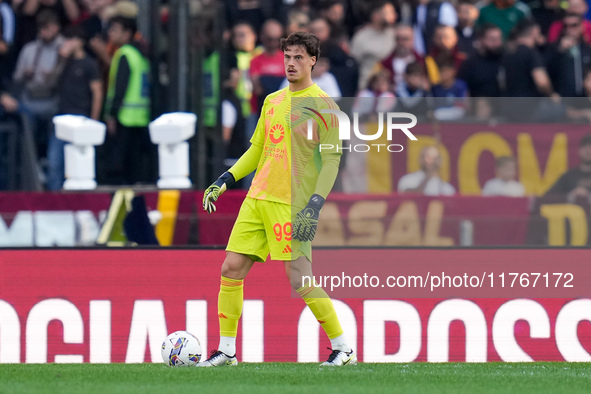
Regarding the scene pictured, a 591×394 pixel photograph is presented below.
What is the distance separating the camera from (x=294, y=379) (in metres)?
6.21

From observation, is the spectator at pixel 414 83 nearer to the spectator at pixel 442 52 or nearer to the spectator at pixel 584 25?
the spectator at pixel 442 52

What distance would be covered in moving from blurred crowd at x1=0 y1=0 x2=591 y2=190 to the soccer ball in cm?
239

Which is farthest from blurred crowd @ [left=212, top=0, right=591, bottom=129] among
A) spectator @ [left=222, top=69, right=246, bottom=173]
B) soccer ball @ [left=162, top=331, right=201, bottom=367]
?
soccer ball @ [left=162, top=331, right=201, bottom=367]

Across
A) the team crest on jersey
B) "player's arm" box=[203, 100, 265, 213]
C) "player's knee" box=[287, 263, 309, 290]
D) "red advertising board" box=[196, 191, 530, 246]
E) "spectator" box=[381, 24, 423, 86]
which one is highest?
"spectator" box=[381, 24, 423, 86]

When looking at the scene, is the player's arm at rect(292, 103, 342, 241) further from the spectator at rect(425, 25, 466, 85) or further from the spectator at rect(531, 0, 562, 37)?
the spectator at rect(531, 0, 562, 37)

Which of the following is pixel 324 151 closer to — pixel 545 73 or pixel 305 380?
pixel 305 380

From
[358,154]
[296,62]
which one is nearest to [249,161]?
[296,62]

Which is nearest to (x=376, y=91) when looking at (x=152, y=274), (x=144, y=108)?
(x=144, y=108)

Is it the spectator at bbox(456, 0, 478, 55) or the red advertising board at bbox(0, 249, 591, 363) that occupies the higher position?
the spectator at bbox(456, 0, 478, 55)

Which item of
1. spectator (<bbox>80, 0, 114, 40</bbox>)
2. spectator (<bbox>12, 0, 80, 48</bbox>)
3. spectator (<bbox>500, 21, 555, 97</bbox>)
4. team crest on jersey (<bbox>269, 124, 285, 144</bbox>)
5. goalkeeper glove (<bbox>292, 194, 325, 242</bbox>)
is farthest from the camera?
spectator (<bbox>12, 0, 80, 48</bbox>)

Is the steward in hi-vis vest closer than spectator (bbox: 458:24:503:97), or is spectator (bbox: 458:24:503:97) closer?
the steward in hi-vis vest

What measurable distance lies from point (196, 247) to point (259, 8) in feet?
12.8

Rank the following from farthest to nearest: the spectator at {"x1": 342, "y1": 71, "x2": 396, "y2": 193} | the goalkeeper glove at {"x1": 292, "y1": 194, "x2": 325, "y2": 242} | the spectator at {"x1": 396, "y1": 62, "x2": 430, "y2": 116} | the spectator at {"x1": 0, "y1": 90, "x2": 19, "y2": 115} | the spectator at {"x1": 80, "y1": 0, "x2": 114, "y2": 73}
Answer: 1. the spectator at {"x1": 80, "y1": 0, "x2": 114, "y2": 73}
2. the spectator at {"x1": 0, "y1": 90, "x2": 19, "y2": 115}
3. the spectator at {"x1": 396, "y1": 62, "x2": 430, "y2": 116}
4. the spectator at {"x1": 342, "y1": 71, "x2": 396, "y2": 193}
5. the goalkeeper glove at {"x1": 292, "y1": 194, "x2": 325, "y2": 242}

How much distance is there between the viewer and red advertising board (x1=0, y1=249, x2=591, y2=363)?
26.3 ft
